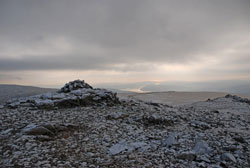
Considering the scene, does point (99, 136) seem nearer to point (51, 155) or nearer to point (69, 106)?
point (51, 155)

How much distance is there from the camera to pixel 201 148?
4.89 meters

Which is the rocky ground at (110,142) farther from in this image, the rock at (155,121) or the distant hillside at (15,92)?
the distant hillside at (15,92)

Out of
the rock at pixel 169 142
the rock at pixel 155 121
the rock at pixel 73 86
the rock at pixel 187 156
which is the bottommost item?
the rock at pixel 187 156

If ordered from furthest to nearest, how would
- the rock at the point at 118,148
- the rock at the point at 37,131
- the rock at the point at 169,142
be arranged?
the rock at the point at 37,131 < the rock at the point at 169,142 < the rock at the point at 118,148

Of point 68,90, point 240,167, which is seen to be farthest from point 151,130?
point 68,90

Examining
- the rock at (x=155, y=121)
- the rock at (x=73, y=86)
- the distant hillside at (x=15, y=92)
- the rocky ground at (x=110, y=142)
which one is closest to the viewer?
the rocky ground at (x=110, y=142)

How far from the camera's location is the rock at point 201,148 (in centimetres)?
477

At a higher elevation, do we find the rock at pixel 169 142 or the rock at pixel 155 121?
the rock at pixel 155 121

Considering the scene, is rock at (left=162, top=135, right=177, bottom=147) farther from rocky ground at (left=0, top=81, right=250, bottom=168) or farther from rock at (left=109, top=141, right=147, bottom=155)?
rock at (left=109, top=141, right=147, bottom=155)

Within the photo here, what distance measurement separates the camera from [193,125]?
24.4 feet

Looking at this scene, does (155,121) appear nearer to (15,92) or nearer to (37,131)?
(37,131)

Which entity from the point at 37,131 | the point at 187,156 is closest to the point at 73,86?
the point at 37,131

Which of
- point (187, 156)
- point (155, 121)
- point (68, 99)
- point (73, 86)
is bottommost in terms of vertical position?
point (187, 156)

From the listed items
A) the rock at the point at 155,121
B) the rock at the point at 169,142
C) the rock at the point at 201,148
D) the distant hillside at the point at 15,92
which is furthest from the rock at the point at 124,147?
the distant hillside at the point at 15,92
